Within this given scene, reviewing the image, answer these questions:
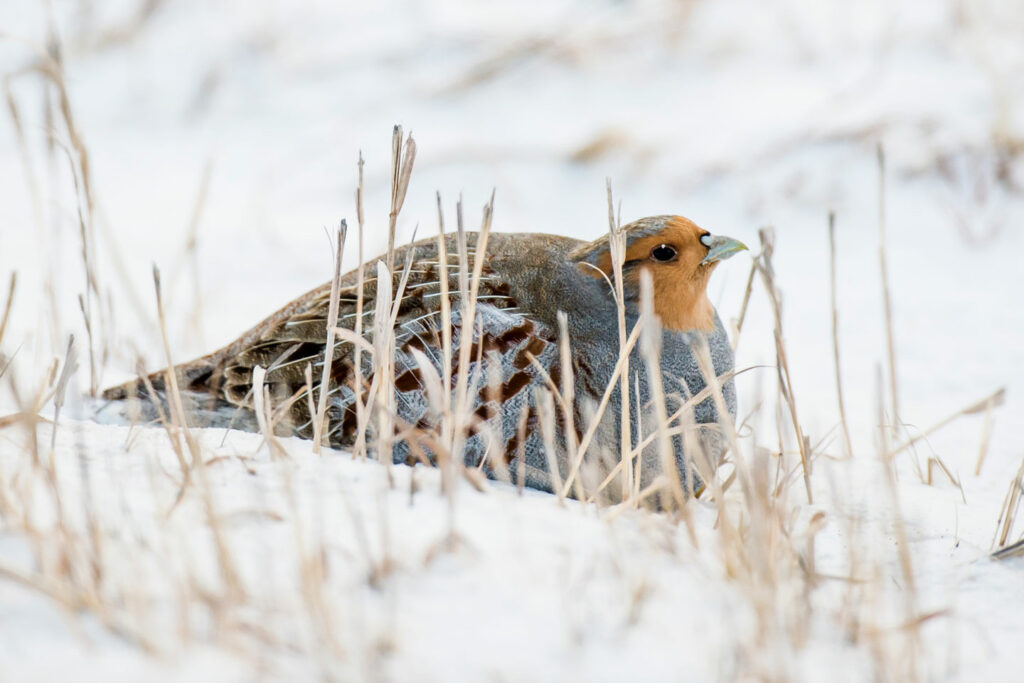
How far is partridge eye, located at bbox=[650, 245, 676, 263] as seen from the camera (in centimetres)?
Answer: 239

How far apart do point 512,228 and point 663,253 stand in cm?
241

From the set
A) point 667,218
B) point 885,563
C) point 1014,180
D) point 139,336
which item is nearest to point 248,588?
point 885,563

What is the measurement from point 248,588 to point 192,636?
0.11 m

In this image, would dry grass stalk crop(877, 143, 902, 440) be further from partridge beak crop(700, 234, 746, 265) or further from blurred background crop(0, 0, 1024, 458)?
blurred background crop(0, 0, 1024, 458)

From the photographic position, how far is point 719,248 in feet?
7.89

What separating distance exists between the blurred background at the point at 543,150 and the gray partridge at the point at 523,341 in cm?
66

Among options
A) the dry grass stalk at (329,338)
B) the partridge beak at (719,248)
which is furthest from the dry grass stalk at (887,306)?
the dry grass stalk at (329,338)

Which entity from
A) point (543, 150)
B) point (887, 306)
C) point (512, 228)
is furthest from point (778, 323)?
point (543, 150)

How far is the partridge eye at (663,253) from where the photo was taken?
7.83 feet

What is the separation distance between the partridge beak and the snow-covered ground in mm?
566

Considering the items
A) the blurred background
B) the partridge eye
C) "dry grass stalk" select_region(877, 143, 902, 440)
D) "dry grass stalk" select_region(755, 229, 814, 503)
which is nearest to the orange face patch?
the partridge eye

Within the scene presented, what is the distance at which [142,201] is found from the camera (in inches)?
216

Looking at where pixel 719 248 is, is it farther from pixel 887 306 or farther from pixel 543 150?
pixel 543 150

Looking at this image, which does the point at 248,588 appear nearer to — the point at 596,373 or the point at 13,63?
the point at 596,373
